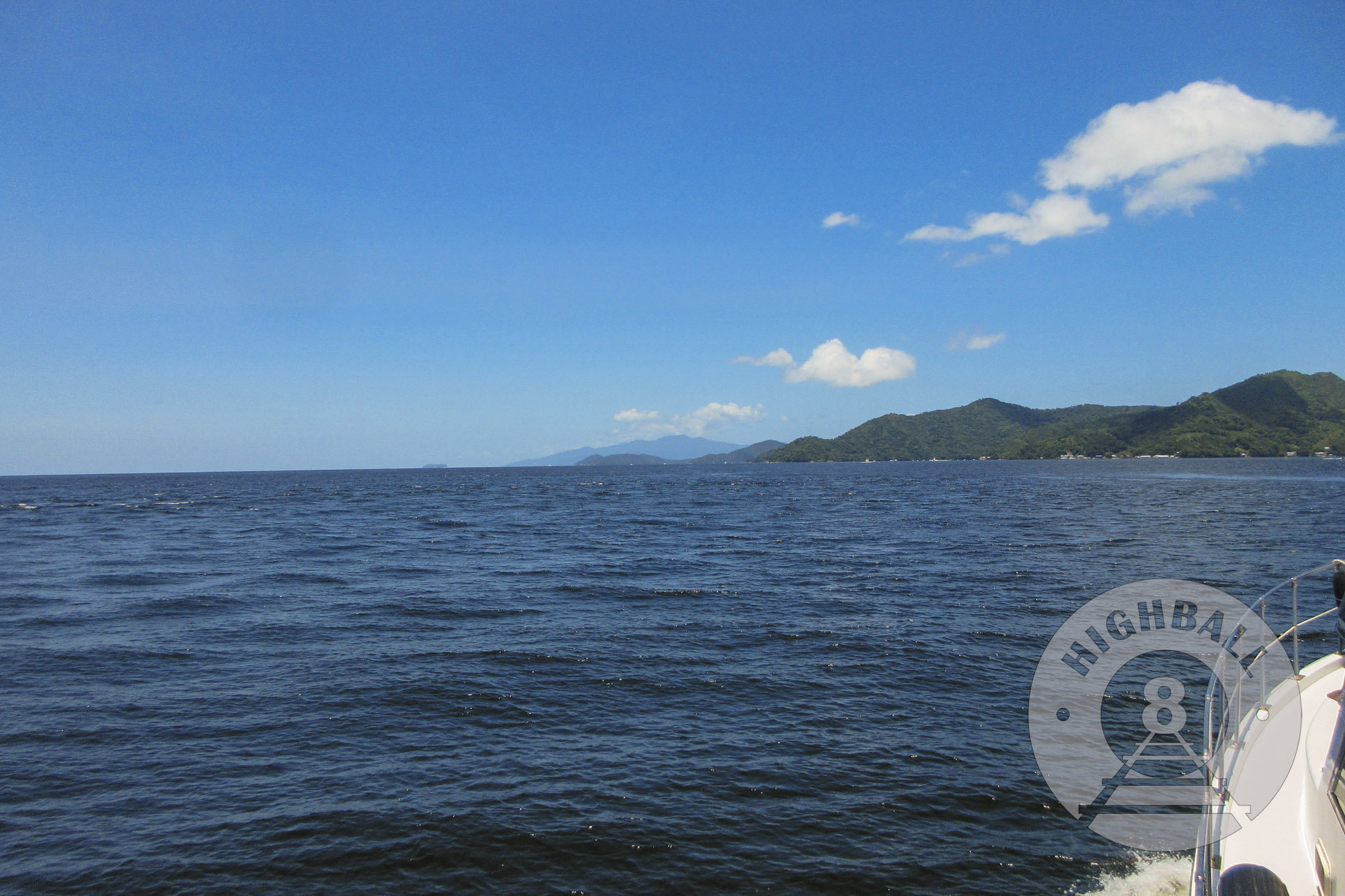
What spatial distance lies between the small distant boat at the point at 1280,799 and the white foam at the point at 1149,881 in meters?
2.03

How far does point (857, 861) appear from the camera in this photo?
10.2 meters

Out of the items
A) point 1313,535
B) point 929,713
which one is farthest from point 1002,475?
point 929,713

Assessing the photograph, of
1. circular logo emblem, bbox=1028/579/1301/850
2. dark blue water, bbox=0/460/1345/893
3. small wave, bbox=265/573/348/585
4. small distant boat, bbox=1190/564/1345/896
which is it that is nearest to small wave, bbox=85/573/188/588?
Answer: dark blue water, bbox=0/460/1345/893

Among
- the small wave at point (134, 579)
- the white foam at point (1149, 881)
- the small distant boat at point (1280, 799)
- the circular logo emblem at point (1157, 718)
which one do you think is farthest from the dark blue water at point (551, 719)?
the small distant boat at point (1280, 799)

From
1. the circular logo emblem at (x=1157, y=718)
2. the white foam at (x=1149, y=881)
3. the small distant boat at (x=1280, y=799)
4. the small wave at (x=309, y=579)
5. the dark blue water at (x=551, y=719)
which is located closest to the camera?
the small distant boat at (x=1280, y=799)

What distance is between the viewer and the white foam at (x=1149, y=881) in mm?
9406

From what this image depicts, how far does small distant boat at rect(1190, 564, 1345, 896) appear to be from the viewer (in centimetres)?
677

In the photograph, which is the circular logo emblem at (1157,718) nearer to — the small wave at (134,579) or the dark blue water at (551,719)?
the dark blue water at (551,719)

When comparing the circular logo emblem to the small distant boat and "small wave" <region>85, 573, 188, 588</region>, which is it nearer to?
the small distant boat

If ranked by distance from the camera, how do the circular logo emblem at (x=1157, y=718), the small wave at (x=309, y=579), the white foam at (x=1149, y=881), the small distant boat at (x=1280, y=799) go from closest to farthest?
the small distant boat at (x=1280, y=799), the circular logo emblem at (x=1157, y=718), the white foam at (x=1149, y=881), the small wave at (x=309, y=579)

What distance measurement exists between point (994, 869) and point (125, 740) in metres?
17.4

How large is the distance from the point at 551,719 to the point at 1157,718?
45.2ft

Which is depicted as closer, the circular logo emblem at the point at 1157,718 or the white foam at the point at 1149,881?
the circular logo emblem at the point at 1157,718

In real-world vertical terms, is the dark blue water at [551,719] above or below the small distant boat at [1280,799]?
below
